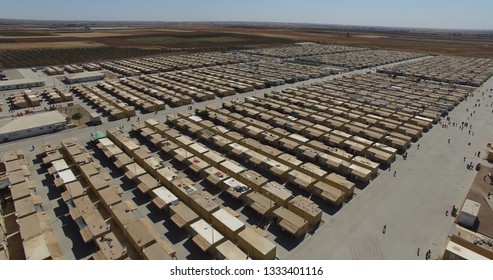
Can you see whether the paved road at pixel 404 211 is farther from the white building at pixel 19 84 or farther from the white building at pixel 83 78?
the white building at pixel 19 84

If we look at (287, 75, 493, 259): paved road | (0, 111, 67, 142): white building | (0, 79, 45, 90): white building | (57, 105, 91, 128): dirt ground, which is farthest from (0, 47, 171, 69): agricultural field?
(287, 75, 493, 259): paved road

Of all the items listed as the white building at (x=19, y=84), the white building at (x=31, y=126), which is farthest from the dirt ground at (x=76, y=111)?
the white building at (x=19, y=84)

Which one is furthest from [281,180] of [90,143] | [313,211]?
[90,143]

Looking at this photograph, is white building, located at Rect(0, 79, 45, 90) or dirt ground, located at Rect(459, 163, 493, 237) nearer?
dirt ground, located at Rect(459, 163, 493, 237)

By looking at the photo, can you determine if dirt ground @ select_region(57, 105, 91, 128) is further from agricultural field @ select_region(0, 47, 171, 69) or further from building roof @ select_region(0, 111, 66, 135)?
agricultural field @ select_region(0, 47, 171, 69)

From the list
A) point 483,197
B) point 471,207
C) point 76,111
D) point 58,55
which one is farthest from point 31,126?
point 58,55

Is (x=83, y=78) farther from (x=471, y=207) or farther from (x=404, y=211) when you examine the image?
(x=471, y=207)
